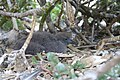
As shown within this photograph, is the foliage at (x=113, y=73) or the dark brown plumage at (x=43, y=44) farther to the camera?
the dark brown plumage at (x=43, y=44)

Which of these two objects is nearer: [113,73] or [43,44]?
[113,73]

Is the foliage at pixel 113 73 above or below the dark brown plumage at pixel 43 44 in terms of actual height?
above

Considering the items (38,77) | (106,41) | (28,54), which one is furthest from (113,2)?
(38,77)

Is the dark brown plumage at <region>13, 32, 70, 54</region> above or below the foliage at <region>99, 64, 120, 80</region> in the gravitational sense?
below

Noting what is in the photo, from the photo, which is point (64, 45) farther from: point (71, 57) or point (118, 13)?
point (118, 13)

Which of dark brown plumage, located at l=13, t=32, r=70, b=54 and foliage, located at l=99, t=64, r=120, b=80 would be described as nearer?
foliage, located at l=99, t=64, r=120, b=80

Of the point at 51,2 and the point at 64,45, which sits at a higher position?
the point at 51,2

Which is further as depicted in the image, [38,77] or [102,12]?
[102,12]

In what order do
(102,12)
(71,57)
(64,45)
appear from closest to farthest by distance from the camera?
(71,57) → (64,45) → (102,12)
